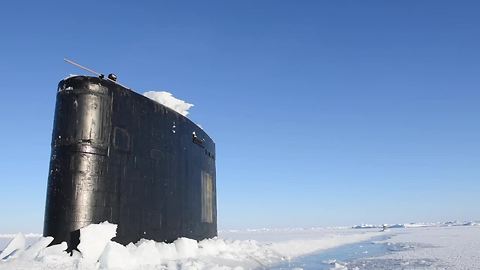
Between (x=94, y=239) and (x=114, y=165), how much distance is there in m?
1.67

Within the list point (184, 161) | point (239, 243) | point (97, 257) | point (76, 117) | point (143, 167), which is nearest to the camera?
point (97, 257)

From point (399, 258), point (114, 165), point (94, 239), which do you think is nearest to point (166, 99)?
point (114, 165)

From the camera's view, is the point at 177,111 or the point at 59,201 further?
the point at 177,111

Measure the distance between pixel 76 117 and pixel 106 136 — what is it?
71 centimetres

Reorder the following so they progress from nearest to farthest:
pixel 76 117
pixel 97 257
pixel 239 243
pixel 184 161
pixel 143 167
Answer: pixel 97 257
pixel 76 117
pixel 143 167
pixel 184 161
pixel 239 243

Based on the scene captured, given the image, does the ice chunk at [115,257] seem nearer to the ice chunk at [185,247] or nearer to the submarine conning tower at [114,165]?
the submarine conning tower at [114,165]

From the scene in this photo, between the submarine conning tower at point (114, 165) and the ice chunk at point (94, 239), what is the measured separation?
32 centimetres

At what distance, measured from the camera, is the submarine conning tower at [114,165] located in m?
8.39

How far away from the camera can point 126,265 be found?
8.19m

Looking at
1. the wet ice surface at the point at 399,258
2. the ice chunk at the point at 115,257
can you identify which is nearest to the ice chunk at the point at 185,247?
the ice chunk at the point at 115,257

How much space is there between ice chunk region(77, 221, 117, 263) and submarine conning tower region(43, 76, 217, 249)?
32 cm

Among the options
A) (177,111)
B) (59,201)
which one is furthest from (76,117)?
(177,111)

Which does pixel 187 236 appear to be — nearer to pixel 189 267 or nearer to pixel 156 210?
pixel 156 210

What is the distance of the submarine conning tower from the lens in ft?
27.5
